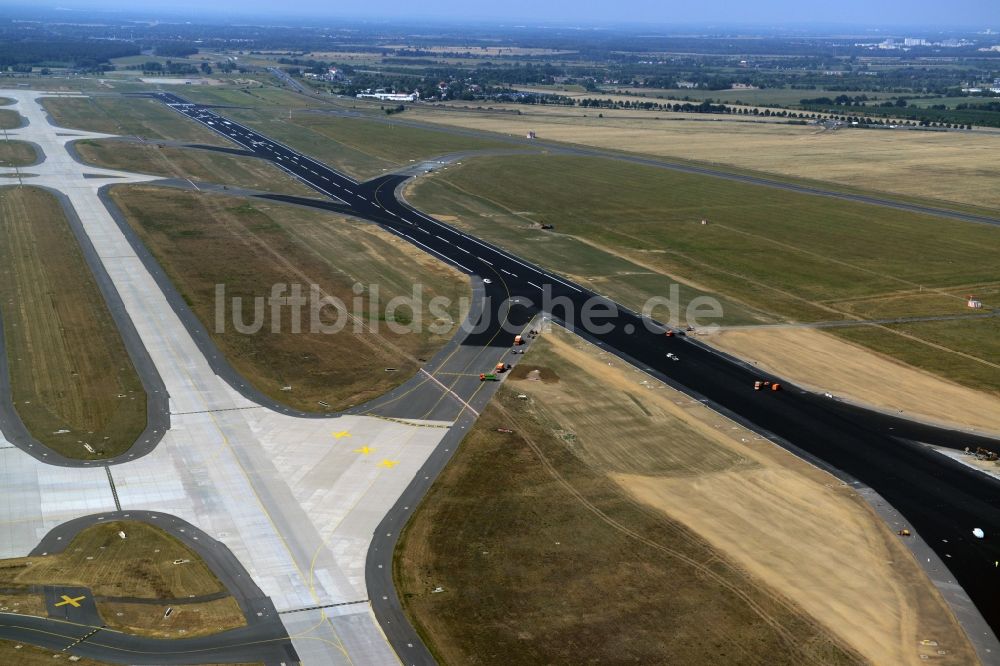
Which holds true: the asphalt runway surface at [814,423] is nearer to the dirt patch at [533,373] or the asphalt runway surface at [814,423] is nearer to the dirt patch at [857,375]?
the dirt patch at [857,375]

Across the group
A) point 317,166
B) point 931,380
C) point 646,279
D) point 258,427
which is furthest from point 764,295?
point 317,166

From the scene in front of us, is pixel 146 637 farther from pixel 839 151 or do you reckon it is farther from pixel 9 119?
pixel 9 119

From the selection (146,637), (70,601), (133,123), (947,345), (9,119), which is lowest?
(146,637)

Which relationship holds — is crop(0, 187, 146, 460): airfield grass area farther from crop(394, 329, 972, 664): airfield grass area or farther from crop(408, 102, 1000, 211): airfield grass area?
crop(408, 102, 1000, 211): airfield grass area

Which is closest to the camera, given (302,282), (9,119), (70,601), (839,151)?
(70,601)

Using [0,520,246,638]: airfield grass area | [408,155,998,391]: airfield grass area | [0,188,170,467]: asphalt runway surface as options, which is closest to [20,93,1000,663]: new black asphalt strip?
[0,520,246,638]: airfield grass area

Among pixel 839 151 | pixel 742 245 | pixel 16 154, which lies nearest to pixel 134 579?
pixel 742 245
